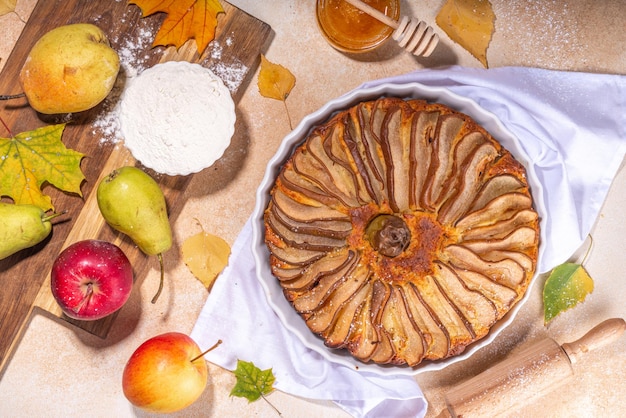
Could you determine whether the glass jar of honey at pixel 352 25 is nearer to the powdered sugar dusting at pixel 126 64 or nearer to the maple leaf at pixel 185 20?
the maple leaf at pixel 185 20

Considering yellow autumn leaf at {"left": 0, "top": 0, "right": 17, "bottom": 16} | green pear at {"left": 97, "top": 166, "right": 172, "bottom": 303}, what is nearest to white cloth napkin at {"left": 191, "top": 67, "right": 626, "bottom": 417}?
green pear at {"left": 97, "top": 166, "right": 172, "bottom": 303}

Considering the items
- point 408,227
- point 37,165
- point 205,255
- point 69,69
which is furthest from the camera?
point 205,255

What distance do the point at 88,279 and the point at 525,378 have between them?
122cm

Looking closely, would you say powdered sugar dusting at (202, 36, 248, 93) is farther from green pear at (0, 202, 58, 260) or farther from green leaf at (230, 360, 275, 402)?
green leaf at (230, 360, 275, 402)

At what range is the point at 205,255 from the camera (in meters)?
2.01

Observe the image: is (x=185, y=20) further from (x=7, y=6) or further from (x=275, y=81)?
(x=7, y=6)

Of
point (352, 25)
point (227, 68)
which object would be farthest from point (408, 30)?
point (227, 68)

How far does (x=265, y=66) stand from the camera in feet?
6.48

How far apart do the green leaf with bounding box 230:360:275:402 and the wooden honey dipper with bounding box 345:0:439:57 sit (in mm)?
995

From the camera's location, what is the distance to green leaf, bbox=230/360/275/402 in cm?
197

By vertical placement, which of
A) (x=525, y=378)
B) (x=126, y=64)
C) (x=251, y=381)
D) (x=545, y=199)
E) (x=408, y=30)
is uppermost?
(x=408, y=30)

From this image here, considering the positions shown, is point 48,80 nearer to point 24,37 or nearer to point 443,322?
point 24,37

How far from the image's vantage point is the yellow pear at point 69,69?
177 centimetres

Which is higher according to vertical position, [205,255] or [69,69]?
[69,69]
